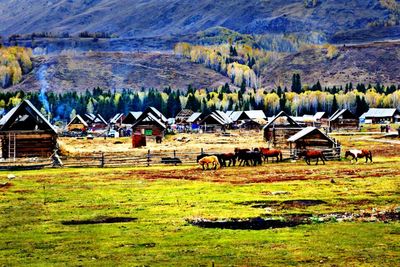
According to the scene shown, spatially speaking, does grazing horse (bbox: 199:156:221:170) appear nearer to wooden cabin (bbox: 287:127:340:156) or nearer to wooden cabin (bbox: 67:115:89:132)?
wooden cabin (bbox: 287:127:340:156)

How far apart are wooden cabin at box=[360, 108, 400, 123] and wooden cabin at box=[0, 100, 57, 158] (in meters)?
130

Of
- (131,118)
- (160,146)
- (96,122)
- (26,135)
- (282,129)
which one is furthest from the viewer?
(96,122)

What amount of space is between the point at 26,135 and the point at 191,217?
1613 inches

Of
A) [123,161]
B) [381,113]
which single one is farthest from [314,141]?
[381,113]

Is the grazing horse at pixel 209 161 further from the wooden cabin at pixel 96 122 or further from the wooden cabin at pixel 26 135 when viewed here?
the wooden cabin at pixel 96 122

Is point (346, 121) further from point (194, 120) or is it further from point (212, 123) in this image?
point (194, 120)

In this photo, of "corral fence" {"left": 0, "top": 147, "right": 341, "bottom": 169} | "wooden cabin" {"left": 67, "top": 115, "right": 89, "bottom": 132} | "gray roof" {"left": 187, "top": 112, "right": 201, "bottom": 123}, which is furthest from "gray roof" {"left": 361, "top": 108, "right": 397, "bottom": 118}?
"corral fence" {"left": 0, "top": 147, "right": 341, "bottom": 169}

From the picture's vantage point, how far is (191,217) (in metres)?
28.3

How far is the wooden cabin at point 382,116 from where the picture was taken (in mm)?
181525

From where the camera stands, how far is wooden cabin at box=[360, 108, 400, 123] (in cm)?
18152

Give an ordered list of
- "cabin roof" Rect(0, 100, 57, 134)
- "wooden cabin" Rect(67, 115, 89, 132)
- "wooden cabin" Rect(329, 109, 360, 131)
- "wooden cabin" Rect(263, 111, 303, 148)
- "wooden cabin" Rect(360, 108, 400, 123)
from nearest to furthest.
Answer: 1. "cabin roof" Rect(0, 100, 57, 134)
2. "wooden cabin" Rect(263, 111, 303, 148)
3. "wooden cabin" Rect(329, 109, 360, 131)
4. "wooden cabin" Rect(67, 115, 89, 132)
5. "wooden cabin" Rect(360, 108, 400, 123)

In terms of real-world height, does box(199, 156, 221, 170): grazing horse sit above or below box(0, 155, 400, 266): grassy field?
above

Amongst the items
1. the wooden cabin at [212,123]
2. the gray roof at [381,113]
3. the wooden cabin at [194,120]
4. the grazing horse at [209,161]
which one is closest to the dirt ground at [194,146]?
the grazing horse at [209,161]

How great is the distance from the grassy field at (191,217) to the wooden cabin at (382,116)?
5368 inches
